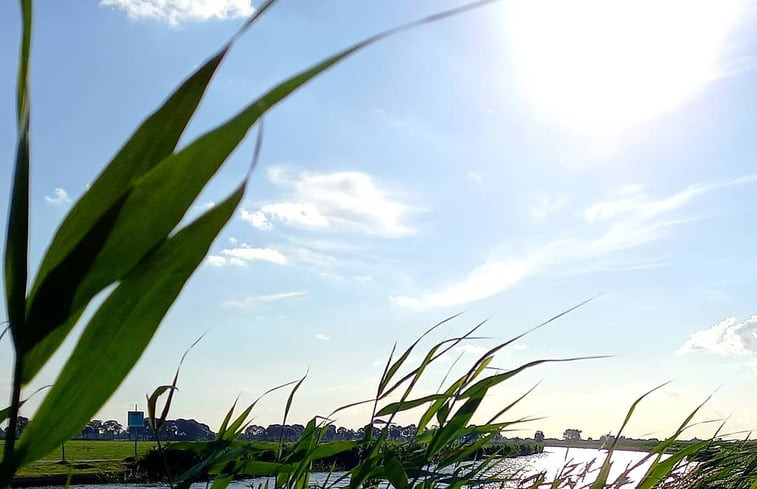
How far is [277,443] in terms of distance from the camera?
2.63 m

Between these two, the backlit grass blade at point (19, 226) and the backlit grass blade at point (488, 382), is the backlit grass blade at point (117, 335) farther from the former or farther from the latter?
the backlit grass blade at point (488, 382)

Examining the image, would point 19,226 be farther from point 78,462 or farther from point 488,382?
point 78,462

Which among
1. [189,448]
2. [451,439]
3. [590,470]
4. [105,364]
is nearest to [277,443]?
[189,448]

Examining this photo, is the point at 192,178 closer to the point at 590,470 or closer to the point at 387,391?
the point at 387,391

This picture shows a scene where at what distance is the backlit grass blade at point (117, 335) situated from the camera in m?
0.74

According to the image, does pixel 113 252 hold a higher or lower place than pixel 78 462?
A: higher

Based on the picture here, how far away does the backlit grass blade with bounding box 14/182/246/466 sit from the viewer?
0.74m

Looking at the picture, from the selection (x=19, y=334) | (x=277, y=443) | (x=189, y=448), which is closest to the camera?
(x=19, y=334)

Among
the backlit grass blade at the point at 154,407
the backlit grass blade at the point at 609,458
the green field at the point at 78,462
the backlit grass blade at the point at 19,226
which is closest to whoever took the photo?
the backlit grass blade at the point at 19,226

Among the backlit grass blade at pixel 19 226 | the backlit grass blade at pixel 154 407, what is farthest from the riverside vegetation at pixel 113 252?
the backlit grass blade at pixel 154 407

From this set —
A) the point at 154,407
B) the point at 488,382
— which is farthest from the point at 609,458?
the point at 154,407

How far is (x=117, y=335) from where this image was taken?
2.44 ft

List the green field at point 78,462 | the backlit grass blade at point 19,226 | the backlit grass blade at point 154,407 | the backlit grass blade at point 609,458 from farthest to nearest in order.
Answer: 1. the backlit grass blade at point 609,458
2. the backlit grass blade at point 154,407
3. the green field at point 78,462
4. the backlit grass blade at point 19,226

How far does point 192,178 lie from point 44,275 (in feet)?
0.58
